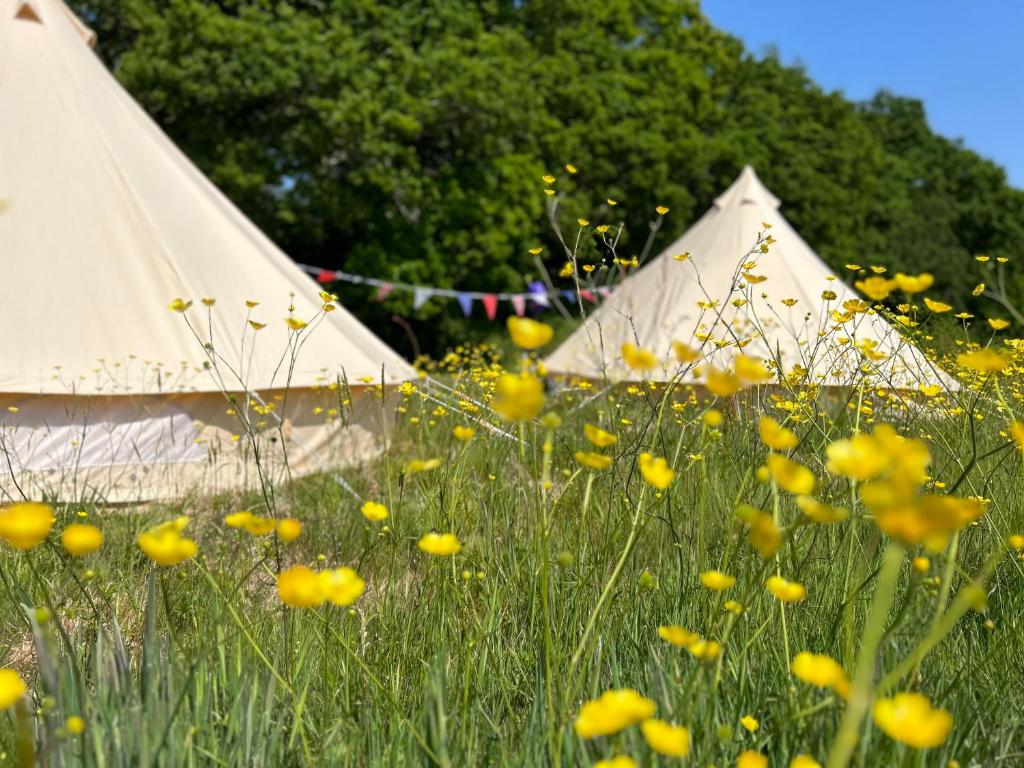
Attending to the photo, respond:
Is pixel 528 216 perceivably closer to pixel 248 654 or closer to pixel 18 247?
pixel 18 247

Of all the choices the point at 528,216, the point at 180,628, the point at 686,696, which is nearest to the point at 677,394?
the point at 180,628

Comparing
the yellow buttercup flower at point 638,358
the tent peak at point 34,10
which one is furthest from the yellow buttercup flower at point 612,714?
the tent peak at point 34,10

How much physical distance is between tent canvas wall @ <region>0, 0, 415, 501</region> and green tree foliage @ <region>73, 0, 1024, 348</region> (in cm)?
755

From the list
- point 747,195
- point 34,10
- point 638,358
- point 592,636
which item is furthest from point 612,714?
point 747,195

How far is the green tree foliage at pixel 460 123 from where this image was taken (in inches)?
495

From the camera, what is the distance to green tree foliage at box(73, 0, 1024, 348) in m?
12.6

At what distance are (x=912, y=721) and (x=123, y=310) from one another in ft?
14.4

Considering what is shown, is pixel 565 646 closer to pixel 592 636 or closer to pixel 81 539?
pixel 592 636

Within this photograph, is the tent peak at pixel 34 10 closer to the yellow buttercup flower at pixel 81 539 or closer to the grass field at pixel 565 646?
the grass field at pixel 565 646

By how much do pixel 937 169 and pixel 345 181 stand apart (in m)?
21.4

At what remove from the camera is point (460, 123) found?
44.0ft

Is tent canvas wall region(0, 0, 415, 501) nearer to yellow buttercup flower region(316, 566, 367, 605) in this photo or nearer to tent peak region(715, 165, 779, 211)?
yellow buttercup flower region(316, 566, 367, 605)

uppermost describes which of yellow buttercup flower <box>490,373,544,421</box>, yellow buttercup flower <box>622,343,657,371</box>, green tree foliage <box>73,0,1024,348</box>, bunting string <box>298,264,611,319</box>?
green tree foliage <box>73,0,1024,348</box>

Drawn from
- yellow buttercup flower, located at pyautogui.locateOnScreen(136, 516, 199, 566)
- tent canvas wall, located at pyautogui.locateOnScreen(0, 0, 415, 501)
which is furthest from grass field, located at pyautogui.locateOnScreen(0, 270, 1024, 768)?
tent canvas wall, located at pyautogui.locateOnScreen(0, 0, 415, 501)
